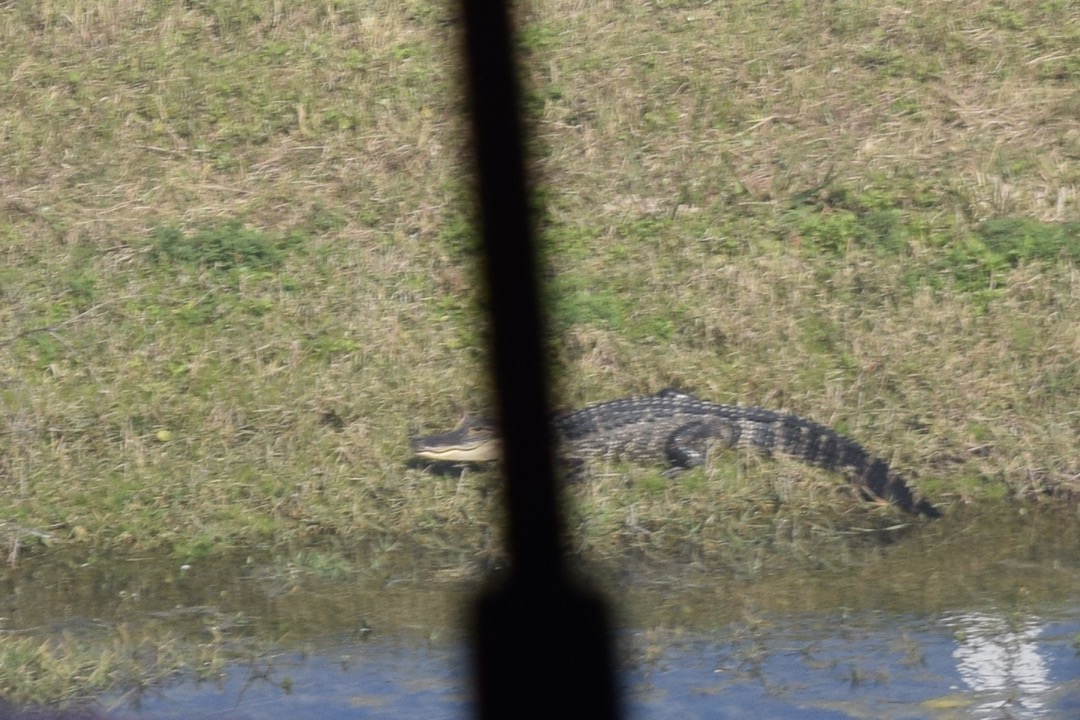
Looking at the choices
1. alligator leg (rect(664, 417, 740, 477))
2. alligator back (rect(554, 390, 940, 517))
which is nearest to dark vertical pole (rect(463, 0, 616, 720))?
alligator back (rect(554, 390, 940, 517))

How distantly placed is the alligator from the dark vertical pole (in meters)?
0.14

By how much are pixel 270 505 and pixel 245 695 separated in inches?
58.6

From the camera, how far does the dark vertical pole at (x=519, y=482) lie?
4094mm

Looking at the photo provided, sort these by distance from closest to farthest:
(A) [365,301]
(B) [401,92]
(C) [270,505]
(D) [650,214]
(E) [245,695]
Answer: (E) [245,695]
(C) [270,505]
(A) [365,301]
(D) [650,214]
(B) [401,92]

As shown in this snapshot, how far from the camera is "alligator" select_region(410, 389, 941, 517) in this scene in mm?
5488

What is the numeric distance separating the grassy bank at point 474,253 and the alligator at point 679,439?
11cm

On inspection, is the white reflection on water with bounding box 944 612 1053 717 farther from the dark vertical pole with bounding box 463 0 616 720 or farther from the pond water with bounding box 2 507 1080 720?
the dark vertical pole with bounding box 463 0 616 720

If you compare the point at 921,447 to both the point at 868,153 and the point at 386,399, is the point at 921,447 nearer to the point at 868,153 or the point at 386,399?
the point at 386,399

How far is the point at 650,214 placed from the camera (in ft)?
25.2

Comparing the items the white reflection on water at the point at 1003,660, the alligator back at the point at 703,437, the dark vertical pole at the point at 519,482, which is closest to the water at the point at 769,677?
the white reflection on water at the point at 1003,660

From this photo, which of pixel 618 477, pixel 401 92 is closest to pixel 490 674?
pixel 618 477

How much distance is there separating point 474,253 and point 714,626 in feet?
11.0

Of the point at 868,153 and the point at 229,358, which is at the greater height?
the point at 868,153

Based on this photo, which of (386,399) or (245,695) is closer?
(245,695)
